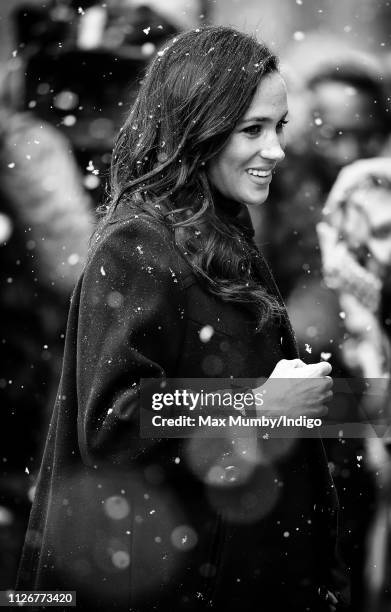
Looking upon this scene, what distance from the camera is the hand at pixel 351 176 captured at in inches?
116

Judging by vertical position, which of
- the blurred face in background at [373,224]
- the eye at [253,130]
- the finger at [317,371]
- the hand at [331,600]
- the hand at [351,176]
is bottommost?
the hand at [331,600]

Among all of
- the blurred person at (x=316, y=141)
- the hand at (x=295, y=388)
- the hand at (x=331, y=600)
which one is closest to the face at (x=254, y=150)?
the hand at (x=295, y=388)

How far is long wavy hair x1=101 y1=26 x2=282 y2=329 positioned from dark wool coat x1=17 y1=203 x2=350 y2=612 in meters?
0.05

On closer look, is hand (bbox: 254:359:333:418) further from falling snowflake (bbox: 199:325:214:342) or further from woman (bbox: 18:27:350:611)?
falling snowflake (bbox: 199:325:214:342)

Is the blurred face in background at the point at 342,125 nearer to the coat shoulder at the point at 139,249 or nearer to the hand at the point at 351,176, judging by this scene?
the hand at the point at 351,176

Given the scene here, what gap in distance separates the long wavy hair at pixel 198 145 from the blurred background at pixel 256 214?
120 centimetres

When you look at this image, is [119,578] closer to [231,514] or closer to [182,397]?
[231,514]

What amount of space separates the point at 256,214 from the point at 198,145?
1432 mm

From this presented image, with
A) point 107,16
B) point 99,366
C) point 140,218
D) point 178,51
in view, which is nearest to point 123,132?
point 178,51

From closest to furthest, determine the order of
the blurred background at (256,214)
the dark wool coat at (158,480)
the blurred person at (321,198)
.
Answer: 1. the dark wool coat at (158,480)
2. the blurred background at (256,214)
3. the blurred person at (321,198)

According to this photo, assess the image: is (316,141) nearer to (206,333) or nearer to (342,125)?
(342,125)

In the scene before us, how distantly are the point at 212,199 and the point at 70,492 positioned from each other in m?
0.70

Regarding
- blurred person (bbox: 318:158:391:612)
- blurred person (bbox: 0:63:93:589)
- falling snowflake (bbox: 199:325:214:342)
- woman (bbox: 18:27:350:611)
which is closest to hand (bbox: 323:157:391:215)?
blurred person (bbox: 318:158:391:612)

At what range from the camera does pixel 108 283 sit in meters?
1.41
